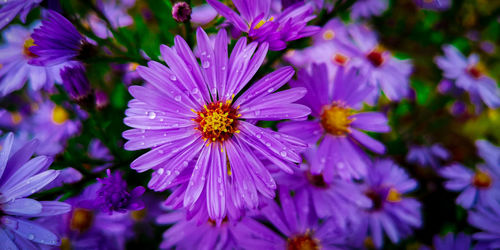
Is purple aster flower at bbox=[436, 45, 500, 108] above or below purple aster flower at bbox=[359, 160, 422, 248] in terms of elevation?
above

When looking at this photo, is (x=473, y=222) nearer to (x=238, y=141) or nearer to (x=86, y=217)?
(x=238, y=141)

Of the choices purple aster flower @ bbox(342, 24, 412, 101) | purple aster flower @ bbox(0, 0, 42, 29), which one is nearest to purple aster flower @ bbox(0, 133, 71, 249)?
purple aster flower @ bbox(0, 0, 42, 29)

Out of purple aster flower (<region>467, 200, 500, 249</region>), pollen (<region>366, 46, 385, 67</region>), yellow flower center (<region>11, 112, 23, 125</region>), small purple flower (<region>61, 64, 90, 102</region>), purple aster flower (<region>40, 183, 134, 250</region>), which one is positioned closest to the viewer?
small purple flower (<region>61, 64, 90, 102</region>)

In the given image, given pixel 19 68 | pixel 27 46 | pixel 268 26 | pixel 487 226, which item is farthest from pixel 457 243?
pixel 27 46

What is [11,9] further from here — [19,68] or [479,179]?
[479,179]

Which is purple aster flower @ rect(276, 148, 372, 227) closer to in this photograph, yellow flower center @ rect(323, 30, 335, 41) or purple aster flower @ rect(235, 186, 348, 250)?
purple aster flower @ rect(235, 186, 348, 250)

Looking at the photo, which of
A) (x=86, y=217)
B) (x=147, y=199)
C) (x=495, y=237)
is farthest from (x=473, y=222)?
(x=86, y=217)

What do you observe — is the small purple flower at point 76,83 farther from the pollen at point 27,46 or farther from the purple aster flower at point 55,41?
the pollen at point 27,46
